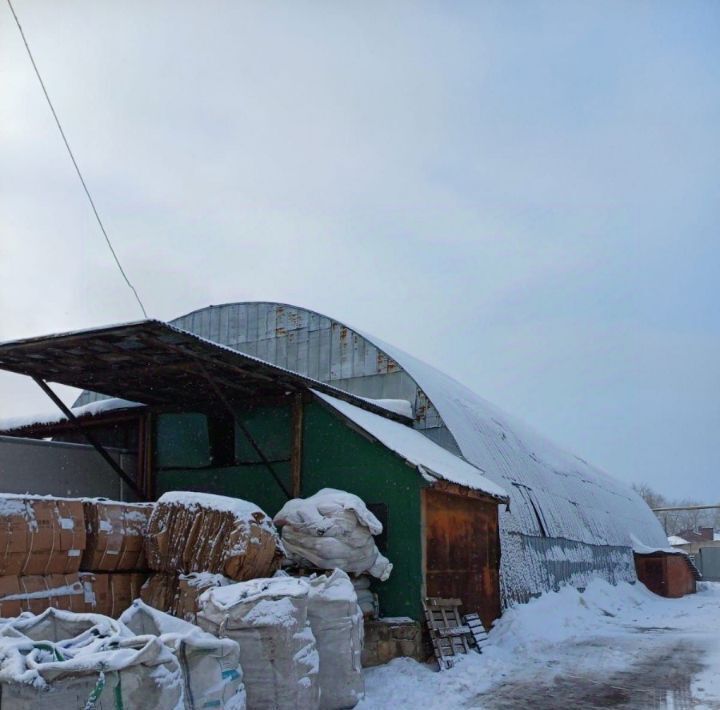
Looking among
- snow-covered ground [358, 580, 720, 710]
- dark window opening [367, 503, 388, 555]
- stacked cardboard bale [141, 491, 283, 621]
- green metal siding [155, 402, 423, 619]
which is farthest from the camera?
dark window opening [367, 503, 388, 555]

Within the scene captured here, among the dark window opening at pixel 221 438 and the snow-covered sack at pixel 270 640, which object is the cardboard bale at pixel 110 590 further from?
the dark window opening at pixel 221 438

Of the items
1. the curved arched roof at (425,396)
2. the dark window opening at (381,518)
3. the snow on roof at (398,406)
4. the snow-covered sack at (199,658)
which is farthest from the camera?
the curved arched roof at (425,396)

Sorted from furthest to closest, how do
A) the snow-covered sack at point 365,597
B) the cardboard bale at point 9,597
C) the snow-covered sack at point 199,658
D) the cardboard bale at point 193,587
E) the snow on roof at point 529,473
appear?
the snow on roof at point 529,473 → the snow-covered sack at point 365,597 → the cardboard bale at point 193,587 → the cardboard bale at point 9,597 → the snow-covered sack at point 199,658

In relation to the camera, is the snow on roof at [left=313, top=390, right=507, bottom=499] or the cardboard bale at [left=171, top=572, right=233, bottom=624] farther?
the snow on roof at [left=313, top=390, right=507, bottom=499]

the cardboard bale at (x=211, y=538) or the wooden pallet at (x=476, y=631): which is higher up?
the cardboard bale at (x=211, y=538)

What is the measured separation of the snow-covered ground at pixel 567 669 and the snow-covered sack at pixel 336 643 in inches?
11.9

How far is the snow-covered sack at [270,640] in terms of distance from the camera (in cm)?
639

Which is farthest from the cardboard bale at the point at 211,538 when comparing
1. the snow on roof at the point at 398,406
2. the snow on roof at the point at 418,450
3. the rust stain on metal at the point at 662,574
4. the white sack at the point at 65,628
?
the rust stain on metal at the point at 662,574

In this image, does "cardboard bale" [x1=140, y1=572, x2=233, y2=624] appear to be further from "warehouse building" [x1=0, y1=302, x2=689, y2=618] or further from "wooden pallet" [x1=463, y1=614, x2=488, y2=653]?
"wooden pallet" [x1=463, y1=614, x2=488, y2=653]

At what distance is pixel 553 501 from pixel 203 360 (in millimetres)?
12147

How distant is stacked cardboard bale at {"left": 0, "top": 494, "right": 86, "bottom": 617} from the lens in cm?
725

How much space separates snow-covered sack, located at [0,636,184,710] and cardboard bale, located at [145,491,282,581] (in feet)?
10.4

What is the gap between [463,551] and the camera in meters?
12.6

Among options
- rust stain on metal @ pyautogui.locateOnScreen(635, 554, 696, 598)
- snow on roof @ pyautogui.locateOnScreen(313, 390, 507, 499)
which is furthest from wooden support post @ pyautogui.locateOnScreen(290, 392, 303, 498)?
rust stain on metal @ pyautogui.locateOnScreen(635, 554, 696, 598)
